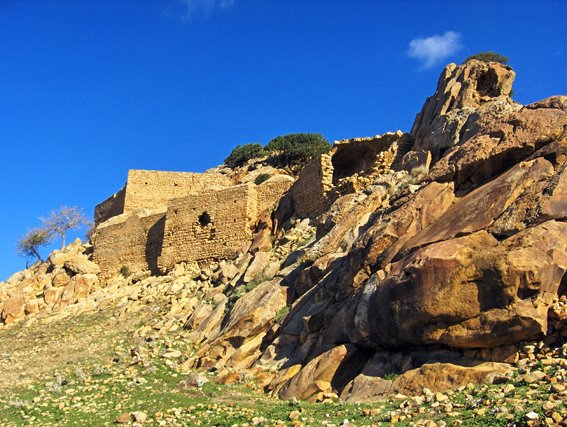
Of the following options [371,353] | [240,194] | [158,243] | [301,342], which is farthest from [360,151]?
[371,353]

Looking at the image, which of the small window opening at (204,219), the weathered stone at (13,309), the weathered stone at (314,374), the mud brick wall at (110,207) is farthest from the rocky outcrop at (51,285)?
the weathered stone at (314,374)

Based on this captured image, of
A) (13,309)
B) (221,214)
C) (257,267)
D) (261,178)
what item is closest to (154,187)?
(261,178)

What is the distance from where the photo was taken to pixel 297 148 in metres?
50.0

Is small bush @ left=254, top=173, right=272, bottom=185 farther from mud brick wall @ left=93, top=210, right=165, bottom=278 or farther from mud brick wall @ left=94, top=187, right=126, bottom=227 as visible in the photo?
mud brick wall @ left=93, top=210, right=165, bottom=278

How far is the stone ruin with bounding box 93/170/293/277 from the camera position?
27344mm

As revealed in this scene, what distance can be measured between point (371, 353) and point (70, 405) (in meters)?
7.31

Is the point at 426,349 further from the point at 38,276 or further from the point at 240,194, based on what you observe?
the point at 38,276

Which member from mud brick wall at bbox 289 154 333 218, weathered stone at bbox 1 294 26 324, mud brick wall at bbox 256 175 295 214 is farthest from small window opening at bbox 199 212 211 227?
weathered stone at bbox 1 294 26 324

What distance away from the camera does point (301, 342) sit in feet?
48.5

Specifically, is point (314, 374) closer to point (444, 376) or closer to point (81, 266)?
point (444, 376)

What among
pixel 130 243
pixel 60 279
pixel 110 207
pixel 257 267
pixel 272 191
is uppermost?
pixel 110 207

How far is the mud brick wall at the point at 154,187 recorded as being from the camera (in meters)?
35.6

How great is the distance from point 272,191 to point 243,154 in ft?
93.0

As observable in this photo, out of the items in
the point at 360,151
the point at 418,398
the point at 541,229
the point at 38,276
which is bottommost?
the point at 418,398
